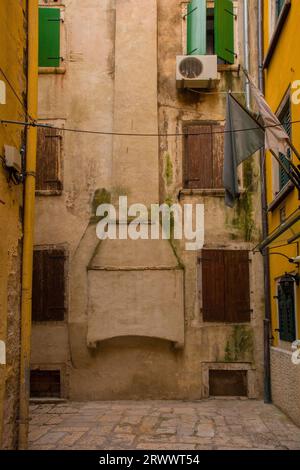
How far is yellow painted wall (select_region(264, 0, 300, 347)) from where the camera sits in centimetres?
801

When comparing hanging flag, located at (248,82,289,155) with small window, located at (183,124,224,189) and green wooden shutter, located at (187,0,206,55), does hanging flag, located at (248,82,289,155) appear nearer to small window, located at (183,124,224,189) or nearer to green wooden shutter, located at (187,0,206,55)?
small window, located at (183,124,224,189)

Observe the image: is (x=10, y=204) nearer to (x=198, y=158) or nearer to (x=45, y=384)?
(x=45, y=384)

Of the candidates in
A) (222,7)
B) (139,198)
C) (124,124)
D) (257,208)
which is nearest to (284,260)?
(257,208)

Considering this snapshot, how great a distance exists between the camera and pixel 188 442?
7270mm

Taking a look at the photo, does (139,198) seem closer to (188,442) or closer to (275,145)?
(275,145)

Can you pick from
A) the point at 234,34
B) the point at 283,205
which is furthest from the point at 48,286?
the point at 234,34

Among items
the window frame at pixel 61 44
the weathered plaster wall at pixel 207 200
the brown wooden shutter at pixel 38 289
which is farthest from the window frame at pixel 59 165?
the weathered plaster wall at pixel 207 200

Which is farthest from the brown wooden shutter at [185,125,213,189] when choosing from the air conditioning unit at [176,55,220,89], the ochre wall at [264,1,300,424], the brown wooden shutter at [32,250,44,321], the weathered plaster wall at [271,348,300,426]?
the weathered plaster wall at [271,348,300,426]

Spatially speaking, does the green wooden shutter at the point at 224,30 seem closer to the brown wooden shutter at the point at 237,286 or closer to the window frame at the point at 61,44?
the window frame at the point at 61,44

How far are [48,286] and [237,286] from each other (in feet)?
12.9

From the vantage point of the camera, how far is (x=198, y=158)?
11.0 m
